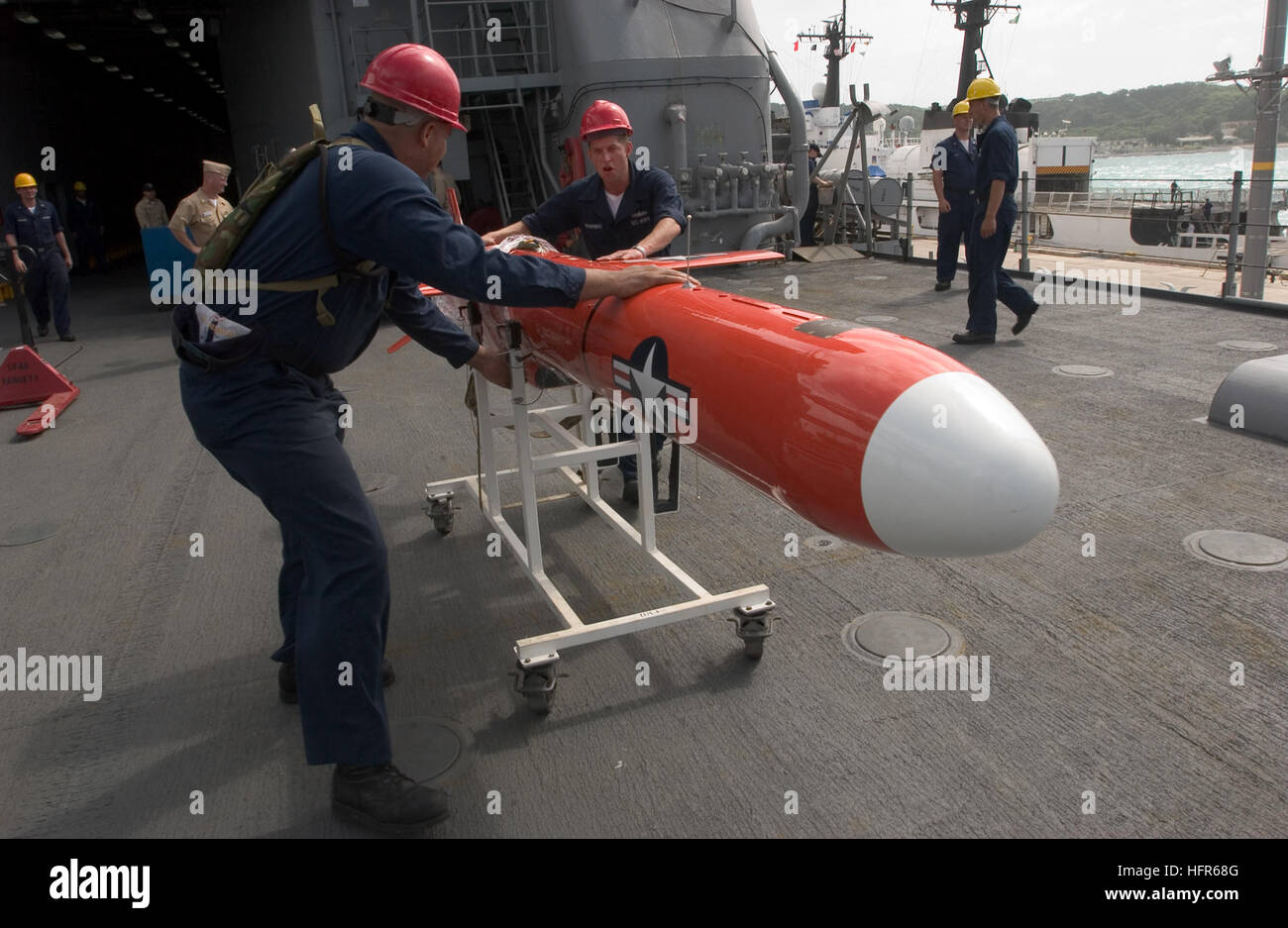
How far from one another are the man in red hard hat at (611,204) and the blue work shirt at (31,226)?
8.98 meters

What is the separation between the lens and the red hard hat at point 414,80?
105 inches

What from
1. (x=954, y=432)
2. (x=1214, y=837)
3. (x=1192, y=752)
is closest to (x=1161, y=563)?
(x=1192, y=752)

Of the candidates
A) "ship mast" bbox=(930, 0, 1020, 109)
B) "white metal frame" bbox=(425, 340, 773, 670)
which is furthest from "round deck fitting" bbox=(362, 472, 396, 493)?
"ship mast" bbox=(930, 0, 1020, 109)

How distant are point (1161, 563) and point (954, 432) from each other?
8.32 feet

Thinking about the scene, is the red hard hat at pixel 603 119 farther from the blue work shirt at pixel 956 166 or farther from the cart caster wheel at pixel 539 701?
the blue work shirt at pixel 956 166

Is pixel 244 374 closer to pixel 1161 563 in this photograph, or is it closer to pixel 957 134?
pixel 1161 563

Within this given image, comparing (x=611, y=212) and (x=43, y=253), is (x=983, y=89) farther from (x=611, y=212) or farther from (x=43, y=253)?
(x=43, y=253)

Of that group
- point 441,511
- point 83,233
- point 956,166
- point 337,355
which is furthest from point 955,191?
point 83,233

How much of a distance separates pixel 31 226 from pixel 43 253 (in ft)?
1.06

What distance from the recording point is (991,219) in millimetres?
7945

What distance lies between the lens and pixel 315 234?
256 centimetres

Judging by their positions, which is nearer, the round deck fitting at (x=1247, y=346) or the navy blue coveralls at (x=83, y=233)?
the round deck fitting at (x=1247, y=346)

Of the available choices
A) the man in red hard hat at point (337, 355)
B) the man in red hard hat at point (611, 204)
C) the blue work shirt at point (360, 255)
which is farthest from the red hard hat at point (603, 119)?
the blue work shirt at point (360, 255)

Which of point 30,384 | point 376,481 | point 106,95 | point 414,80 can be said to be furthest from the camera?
point 106,95
